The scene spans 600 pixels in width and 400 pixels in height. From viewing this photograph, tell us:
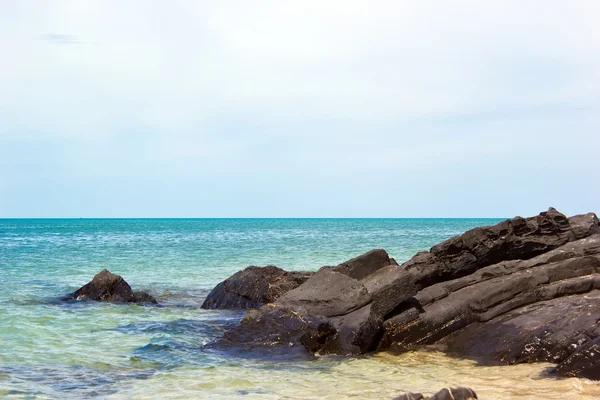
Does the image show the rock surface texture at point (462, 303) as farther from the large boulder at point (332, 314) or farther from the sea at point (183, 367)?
the sea at point (183, 367)

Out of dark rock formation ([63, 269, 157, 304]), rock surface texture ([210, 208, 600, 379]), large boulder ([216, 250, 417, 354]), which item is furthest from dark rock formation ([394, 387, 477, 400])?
dark rock formation ([63, 269, 157, 304])

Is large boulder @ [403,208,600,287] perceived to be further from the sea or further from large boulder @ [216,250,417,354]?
the sea

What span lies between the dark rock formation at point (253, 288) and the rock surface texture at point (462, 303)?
5.50 meters

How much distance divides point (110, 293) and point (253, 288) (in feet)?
18.2

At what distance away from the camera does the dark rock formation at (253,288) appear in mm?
21619

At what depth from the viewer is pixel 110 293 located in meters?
23.0

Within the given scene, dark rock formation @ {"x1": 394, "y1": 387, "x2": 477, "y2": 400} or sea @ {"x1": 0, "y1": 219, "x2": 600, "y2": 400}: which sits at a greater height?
dark rock formation @ {"x1": 394, "y1": 387, "x2": 477, "y2": 400}

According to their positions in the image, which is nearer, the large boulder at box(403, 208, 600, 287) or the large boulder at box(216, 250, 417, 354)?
the large boulder at box(216, 250, 417, 354)

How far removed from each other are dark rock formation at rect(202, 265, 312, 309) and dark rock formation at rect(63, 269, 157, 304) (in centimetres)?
260

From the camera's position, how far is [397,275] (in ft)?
50.4

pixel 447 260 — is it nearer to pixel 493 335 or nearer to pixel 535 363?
pixel 493 335

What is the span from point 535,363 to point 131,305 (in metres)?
14.1

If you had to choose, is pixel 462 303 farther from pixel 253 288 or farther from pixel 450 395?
pixel 253 288

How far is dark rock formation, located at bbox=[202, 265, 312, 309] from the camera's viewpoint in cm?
2162
